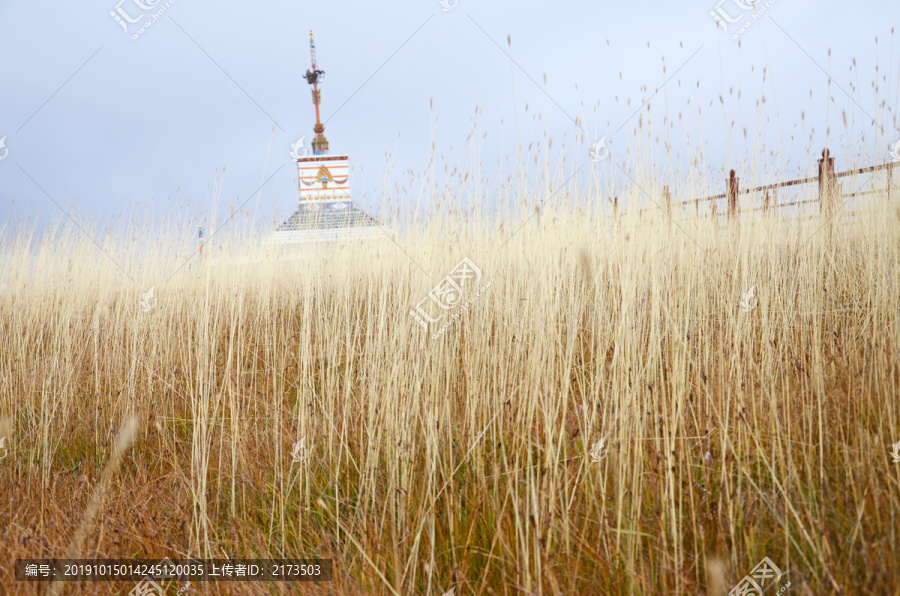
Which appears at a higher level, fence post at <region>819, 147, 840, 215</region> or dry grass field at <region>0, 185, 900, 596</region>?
fence post at <region>819, 147, 840, 215</region>

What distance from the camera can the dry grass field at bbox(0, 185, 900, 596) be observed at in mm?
1020

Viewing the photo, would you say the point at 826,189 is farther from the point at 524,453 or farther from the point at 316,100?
the point at 316,100

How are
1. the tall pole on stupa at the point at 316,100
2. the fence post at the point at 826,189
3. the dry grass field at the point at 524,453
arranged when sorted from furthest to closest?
the tall pole on stupa at the point at 316,100 → the fence post at the point at 826,189 → the dry grass field at the point at 524,453

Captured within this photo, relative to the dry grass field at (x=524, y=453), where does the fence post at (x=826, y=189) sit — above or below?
above

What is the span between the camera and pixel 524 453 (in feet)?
4.57

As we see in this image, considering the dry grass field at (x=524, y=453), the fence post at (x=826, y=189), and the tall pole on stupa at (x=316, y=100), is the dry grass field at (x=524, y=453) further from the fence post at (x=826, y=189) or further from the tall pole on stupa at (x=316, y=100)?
the tall pole on stupa at (x=316, y=100)

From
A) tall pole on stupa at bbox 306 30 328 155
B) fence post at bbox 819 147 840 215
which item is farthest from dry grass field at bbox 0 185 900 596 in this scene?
tall pole on stupa at bbox 306 30 328 155

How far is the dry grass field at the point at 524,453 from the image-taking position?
102cm

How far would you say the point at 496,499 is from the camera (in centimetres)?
117

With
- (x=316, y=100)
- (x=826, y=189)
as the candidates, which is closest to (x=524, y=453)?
(x=826, y=189)

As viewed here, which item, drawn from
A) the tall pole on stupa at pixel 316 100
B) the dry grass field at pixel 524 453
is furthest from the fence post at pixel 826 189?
the tall pole on stupa at pixel 316 100

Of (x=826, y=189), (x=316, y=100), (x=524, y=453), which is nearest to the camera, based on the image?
(x=524, y=453)

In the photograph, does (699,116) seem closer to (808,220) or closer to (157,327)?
(808,220)

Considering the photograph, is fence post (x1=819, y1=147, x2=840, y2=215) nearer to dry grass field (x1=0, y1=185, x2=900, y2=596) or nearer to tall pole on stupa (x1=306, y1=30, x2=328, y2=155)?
dry grass field (x1=0, y1=185, x2=900, y2=596)
